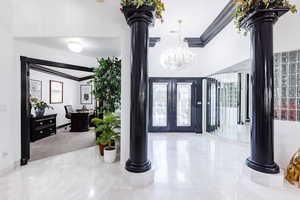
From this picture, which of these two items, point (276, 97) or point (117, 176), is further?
point (276, 97)

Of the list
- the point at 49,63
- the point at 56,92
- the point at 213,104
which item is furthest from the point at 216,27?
the point at 56,92

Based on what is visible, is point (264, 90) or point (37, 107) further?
point (37, 107)

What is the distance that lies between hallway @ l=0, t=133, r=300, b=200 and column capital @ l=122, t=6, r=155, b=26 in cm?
251

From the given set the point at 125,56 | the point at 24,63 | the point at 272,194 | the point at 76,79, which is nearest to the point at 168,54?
the point at 125,56

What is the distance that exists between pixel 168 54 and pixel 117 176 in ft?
11.0

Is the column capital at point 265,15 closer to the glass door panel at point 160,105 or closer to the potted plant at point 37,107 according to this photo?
the glass door panel at point 160,105

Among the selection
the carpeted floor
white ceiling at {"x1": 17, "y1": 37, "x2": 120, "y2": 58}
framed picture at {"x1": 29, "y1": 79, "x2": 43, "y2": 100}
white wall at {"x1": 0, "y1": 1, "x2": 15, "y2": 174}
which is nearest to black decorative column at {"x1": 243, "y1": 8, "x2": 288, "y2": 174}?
white ceiling at {"x1": 17, "y1": 37, "x2": 120, "y2": 58}

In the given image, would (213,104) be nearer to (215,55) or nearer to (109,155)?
(215,55)

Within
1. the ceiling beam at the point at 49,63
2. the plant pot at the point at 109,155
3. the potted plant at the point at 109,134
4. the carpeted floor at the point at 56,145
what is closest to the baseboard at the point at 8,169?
the carpeted floor at the point at 56,145

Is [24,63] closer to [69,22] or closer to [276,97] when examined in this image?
[69,22]

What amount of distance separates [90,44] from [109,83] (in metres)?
1.01

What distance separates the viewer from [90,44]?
3641mm

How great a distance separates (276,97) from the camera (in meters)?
3.01

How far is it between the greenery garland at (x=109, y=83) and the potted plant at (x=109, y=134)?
1.21 ft
